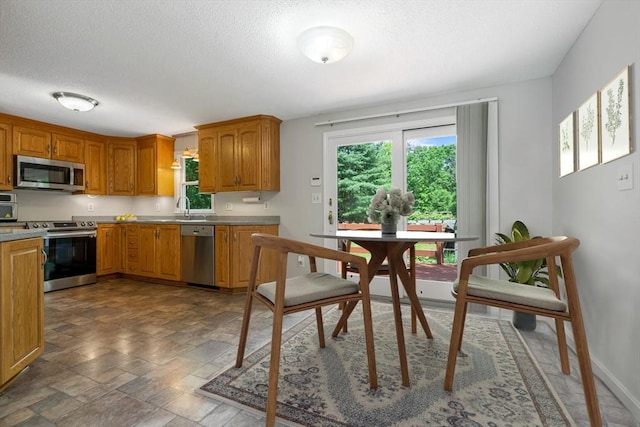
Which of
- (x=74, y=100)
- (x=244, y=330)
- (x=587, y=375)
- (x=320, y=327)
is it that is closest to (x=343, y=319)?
(x=320, y=327)

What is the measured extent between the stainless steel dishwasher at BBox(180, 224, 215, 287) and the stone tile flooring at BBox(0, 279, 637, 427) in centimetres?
55

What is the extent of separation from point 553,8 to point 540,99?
3.63ft

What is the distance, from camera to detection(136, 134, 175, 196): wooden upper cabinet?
15.0 feet

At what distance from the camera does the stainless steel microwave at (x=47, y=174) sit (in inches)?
144

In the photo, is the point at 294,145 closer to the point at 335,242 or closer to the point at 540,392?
the point at 335,242

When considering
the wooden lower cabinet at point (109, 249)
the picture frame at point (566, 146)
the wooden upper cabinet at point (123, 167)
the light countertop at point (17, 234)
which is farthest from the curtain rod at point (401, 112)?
the wooden lower cabinet at point (109, 249)

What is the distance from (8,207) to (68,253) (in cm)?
83

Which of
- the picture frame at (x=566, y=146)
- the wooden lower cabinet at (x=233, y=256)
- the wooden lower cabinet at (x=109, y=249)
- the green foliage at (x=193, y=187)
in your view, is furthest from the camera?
the green foliage at (x=193, y=187)

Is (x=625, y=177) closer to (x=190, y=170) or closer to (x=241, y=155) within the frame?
(x=241, y=155)

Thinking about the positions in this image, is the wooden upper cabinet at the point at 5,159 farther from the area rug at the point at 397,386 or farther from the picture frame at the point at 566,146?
the picture frame at the point at 566,146

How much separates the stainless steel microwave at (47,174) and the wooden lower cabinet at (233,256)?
2.33m

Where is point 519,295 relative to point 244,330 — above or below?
above

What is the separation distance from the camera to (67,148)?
4.16 metres

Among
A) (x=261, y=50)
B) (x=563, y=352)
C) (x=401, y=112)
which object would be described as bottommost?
(x=563, y=352)
